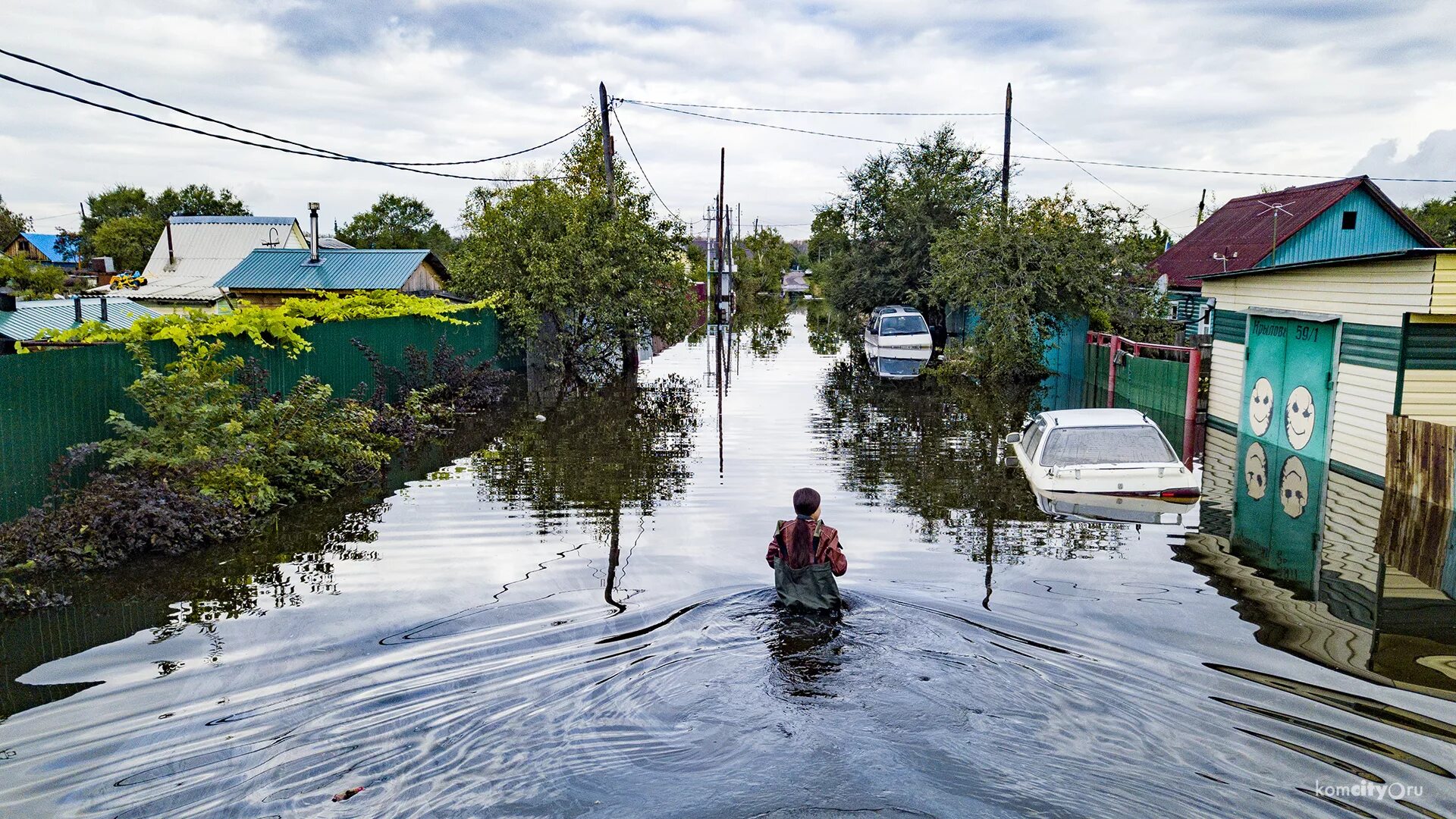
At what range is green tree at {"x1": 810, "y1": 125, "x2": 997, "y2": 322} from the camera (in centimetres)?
3894

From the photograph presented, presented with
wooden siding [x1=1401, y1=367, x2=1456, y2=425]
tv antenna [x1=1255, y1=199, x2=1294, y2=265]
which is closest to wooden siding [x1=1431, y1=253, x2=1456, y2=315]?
wooden siding [x1=1401, y1=367, x2=1456, y2=425]

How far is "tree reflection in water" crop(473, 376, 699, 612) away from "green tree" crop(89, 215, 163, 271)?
2331 inches

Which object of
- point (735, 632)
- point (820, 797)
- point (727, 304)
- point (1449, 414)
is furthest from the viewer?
point (727, 304)

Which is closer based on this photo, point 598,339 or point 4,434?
point 4,434

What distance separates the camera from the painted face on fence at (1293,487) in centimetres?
1286

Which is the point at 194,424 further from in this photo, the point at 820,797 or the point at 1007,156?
the point at 1007,156

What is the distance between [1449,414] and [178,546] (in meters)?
16.3

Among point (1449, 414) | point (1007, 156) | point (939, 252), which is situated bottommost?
point (1449, 414)

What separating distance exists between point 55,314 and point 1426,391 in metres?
24.4

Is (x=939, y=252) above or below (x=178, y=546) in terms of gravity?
above

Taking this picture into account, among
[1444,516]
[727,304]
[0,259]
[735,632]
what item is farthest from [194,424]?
[727,304]

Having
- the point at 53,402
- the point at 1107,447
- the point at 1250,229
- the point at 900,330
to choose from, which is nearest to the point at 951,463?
the point at 1107,447

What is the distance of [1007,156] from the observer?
3316cm

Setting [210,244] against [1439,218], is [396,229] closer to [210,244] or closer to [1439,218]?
[210,244]
